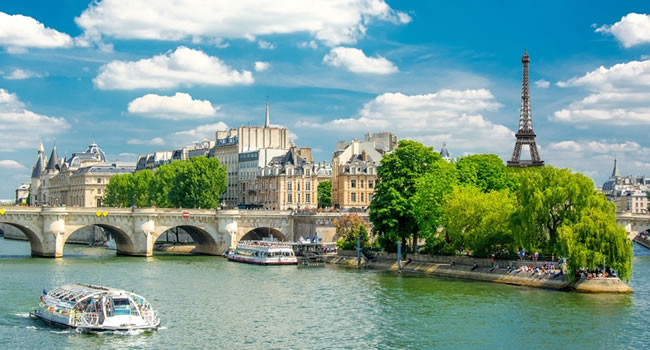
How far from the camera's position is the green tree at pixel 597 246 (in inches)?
1913

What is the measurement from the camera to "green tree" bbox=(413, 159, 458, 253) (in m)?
63.3

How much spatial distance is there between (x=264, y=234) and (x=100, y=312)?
51.9m

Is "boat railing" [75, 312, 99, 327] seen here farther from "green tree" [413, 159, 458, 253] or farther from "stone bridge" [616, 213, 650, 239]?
"stone bridge" [616, 213, 650, 239]

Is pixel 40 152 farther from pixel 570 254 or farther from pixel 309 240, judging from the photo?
pixel 570 254

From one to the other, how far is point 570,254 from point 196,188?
194 ft

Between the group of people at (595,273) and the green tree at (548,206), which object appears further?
the green tree at (548,206)

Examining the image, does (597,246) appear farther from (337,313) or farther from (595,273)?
(337,313)

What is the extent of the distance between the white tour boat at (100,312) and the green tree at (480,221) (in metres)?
26.3

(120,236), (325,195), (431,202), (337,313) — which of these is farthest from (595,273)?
(325,195)

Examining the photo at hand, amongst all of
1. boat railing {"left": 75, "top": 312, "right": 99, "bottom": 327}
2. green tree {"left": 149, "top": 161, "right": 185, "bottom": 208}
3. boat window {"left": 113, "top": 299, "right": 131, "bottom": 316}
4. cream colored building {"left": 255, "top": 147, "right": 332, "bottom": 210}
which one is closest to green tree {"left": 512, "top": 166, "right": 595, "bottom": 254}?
boat window {"left": 113, "top": 299, "right": 131, "bottom": 316}

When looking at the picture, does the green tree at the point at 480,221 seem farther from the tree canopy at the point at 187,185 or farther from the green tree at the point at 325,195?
the green tree at the point at 325,195

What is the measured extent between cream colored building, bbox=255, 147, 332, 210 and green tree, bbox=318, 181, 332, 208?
620 centimetres

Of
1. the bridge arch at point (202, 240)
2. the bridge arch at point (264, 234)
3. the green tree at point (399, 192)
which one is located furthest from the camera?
the bridge arch at point (264, 234)

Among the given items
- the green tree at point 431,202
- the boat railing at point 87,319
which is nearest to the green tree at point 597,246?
the green tree at point 431,202
